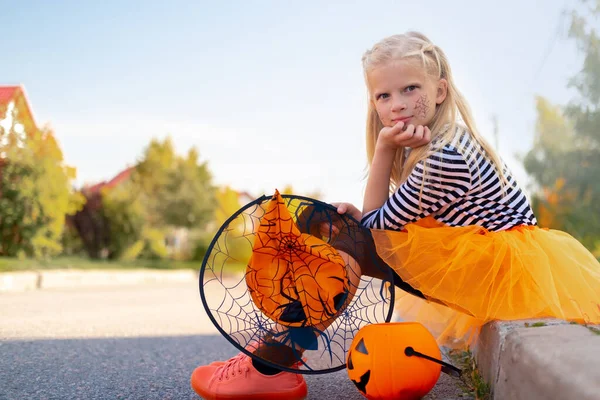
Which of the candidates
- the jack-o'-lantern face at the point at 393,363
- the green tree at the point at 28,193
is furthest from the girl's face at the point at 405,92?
the green tree at the point at 28,193

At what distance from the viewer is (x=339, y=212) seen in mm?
1829

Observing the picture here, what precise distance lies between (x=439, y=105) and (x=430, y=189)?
1.33 feet

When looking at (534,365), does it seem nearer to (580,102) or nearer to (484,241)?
(484,241)

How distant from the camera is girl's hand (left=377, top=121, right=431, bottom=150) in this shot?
1825 mm

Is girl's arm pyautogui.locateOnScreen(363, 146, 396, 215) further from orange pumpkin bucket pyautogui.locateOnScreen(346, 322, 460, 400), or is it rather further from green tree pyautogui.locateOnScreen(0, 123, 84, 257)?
green tree pyautogui.locateOnScreen(0, 123, 84, 257)

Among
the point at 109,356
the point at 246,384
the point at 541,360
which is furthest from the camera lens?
the point at 109,356

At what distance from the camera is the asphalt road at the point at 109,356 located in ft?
6.03

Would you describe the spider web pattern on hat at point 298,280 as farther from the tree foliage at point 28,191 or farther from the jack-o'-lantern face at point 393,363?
the tree foliage at point 28,191

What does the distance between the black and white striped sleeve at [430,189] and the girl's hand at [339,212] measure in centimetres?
13

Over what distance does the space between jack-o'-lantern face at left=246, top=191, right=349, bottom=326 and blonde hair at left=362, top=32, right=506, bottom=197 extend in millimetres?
410

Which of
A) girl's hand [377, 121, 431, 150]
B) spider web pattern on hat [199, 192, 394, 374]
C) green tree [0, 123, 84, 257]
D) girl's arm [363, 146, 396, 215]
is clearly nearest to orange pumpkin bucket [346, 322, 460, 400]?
spider web pattern on hat [199, 192, 394, 374]

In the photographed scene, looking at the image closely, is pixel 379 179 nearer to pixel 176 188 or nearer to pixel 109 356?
pixel 109 356

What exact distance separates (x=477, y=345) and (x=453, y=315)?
0.18 m

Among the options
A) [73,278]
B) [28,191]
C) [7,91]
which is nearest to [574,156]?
[73,278]
